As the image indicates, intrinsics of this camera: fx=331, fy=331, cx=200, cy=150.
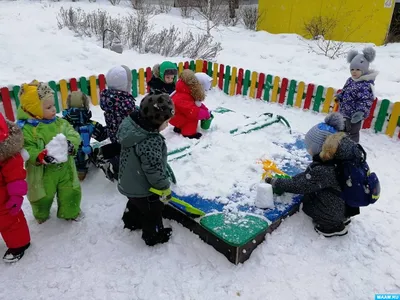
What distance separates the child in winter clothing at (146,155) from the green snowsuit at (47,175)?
2.32 feet

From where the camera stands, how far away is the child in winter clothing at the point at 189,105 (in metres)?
4.78

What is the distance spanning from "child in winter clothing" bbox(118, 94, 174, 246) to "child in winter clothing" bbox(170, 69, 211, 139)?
76.4 inches

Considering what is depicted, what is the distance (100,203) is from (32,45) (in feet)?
21.1

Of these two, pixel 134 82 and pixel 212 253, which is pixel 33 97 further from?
pixel 134 82

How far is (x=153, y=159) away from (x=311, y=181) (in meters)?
1.52

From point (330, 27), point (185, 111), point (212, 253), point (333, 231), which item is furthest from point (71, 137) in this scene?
point (330, 27)

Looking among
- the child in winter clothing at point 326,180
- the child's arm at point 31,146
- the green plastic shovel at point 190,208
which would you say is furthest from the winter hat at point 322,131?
the child's arm at point 31,146

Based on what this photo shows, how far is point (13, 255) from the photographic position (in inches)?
121

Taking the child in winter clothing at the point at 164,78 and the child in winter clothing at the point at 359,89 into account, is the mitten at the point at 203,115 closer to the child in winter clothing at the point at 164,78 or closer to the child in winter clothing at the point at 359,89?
the child in winter clothing at the point at 164,78

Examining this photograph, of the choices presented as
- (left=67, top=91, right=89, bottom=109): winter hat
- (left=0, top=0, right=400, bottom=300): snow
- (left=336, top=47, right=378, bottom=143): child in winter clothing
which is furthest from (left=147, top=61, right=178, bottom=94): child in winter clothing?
(left=336, top=47, right=378, bottom=143): child in winter clothing

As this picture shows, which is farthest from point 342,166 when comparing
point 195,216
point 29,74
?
point 29,74

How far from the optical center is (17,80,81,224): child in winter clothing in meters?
3.01

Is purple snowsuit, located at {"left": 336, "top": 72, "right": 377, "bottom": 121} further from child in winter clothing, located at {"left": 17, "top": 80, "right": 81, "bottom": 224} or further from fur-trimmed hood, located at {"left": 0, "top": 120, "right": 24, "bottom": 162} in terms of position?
fur-trimmed hood, located at {"left": 0, "top": 120, "right": 24, "bottom": 162}

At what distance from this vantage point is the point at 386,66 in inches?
370
